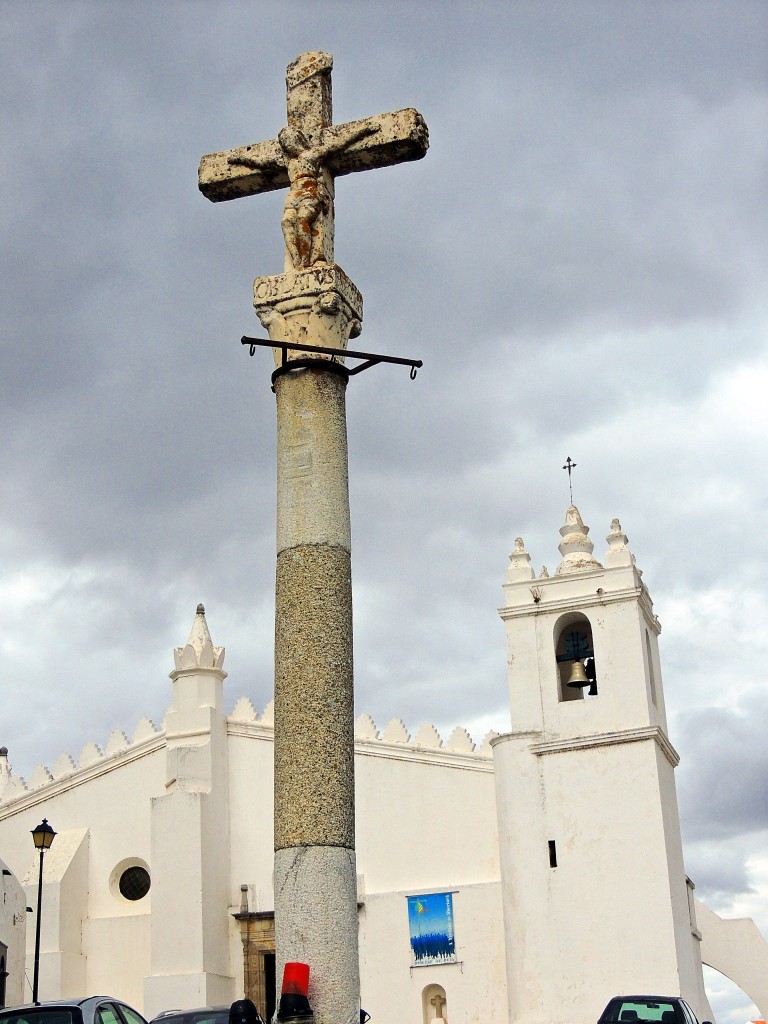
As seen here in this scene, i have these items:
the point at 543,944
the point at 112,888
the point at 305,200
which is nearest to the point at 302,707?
the point at 305,200

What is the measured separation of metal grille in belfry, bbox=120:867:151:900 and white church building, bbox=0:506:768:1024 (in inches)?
1.5

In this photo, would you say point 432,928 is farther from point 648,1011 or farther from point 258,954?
point 648,1011

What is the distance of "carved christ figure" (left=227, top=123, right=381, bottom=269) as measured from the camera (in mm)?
9586

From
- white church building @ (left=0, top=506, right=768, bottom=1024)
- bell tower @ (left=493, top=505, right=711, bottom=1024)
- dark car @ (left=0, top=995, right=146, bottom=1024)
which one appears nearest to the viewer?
dark car @ (left=0, top=995, right=146, bottom=1024)

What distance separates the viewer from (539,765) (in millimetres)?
23156

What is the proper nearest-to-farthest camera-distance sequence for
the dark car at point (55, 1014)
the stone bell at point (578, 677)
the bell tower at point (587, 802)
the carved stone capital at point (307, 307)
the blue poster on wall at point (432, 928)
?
the dark car at point (55, 1014)
the carved stone capital at point (307, 307)
the bell tower at point (587, 802)
the blue poster on wall at point (432, 928)
the stone bell at point (578, 677)

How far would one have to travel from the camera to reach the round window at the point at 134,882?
2591cm

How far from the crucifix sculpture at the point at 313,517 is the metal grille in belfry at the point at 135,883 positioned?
733 inches

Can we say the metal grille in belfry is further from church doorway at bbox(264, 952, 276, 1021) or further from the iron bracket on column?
the iron bracket on column

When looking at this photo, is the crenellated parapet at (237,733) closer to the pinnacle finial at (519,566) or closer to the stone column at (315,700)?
the pinnacle finial at (519,566)

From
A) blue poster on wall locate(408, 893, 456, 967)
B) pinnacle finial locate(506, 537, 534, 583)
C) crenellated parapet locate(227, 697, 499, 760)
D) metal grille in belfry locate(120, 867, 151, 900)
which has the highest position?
pinnacle finial locate(506, 537, 534, 583)

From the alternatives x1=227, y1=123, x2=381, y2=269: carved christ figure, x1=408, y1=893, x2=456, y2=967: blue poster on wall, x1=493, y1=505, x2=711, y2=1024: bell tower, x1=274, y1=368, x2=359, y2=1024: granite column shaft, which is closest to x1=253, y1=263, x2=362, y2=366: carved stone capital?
x1=227, y1=123, x2=381, y2=269: carved christ figure

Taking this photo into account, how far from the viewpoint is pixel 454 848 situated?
23953 mm

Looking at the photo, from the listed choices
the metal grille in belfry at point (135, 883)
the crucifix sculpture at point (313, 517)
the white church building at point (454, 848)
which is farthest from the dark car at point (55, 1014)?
the metal grille in belfry at point (135, 883)
